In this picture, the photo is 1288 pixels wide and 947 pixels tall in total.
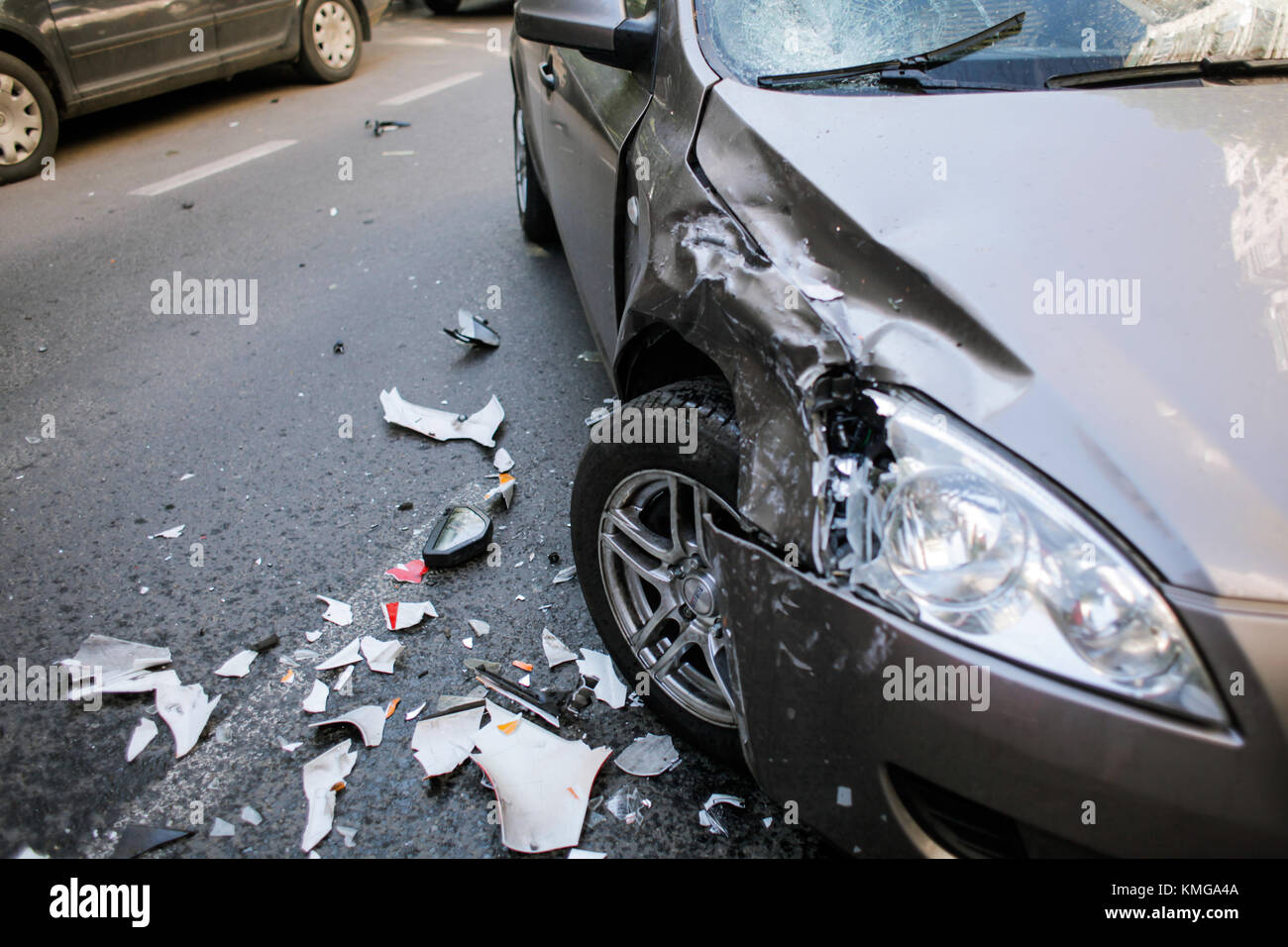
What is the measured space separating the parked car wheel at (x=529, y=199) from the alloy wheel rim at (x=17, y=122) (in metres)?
3.43

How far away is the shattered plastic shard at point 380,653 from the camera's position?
257cm

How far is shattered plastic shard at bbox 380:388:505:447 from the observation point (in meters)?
3.57

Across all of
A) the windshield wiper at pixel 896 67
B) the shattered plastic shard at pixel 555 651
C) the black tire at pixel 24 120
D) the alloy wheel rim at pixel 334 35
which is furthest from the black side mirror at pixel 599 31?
the alloy wheel rim at pixel 334 35

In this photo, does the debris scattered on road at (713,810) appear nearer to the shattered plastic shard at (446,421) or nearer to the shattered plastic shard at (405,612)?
the shattered plastic shard at (405,612)

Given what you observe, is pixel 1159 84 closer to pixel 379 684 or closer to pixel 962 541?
pixel 962 541

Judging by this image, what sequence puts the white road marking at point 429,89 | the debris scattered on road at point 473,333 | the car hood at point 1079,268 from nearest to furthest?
the car hood at point 1079,268 < the debris scattered on road at point 473,333 < the white road marking at point 429,89

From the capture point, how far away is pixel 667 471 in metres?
2.04

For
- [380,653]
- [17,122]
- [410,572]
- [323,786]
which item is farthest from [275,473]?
[17,122]

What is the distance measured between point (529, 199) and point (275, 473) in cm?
216

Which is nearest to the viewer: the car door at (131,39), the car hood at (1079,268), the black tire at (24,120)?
the car hood at (1079,268)

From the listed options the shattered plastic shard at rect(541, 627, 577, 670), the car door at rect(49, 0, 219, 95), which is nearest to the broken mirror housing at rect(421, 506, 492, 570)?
the shattered plastic shard at rect(541, 627, 577, 670)

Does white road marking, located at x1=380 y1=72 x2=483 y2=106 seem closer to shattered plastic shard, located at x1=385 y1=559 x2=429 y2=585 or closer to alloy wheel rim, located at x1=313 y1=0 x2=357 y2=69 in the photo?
alloy wheel rim, located at x1=313 y1=0 x2=357 y2=69

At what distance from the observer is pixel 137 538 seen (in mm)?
3078
